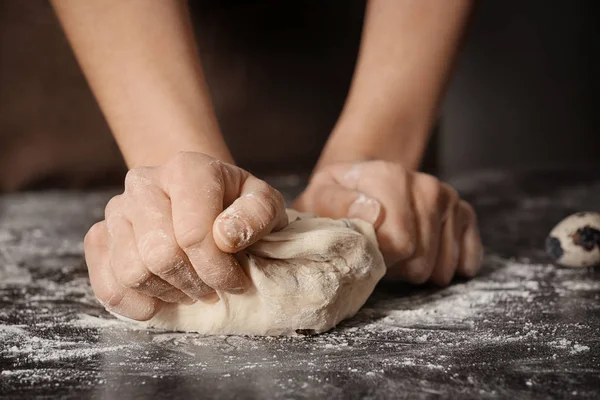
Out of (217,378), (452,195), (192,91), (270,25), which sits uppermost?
(270,25)

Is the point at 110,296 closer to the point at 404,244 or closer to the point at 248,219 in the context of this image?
the point at 248,219

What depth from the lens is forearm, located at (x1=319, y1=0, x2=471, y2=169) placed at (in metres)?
1.11

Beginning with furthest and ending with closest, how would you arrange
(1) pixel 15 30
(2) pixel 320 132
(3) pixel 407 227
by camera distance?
(2) pixel 320 132 → (1) pixel 15 30 → (3) pixel 407 227

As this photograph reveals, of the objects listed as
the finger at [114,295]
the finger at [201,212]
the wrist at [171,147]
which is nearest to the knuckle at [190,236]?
the finger at [201,212]

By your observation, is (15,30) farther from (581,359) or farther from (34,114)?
(581,359)

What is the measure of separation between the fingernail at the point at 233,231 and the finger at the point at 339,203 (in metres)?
0.24

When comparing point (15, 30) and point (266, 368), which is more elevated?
point (15, 30)

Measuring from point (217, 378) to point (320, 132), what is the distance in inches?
58.8

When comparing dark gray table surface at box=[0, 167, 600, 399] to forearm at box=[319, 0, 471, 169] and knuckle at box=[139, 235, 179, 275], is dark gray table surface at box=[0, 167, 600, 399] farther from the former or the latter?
forearm at box=[319, 0, 471, 169]

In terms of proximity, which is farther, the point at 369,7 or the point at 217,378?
the point at 369,7

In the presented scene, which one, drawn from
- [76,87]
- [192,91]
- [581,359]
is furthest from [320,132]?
[581,359]

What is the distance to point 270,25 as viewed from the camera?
1918mm

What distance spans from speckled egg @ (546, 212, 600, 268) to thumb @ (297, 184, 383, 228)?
34cm

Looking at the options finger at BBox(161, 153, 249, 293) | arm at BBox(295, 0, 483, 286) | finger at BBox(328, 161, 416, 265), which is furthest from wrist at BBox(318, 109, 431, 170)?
finger at BBox(161, 153, 249, 293)
